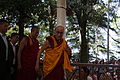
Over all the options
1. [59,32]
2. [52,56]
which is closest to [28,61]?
[52,56]

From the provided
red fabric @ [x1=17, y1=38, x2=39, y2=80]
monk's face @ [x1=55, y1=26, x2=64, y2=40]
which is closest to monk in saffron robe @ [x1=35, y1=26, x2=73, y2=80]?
monk's face @ [x1=55, y1=26, x2=64, y2=40]

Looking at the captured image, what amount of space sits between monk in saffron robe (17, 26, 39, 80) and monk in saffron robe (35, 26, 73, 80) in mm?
266

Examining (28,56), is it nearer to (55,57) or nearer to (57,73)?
(55,57)

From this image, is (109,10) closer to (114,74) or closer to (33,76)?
(114,74)

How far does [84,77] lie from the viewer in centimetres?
612

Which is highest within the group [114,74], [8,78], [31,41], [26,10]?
[26,10]

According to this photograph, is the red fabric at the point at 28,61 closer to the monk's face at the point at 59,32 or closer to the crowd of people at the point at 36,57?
the crowd of people at the point at 36,57

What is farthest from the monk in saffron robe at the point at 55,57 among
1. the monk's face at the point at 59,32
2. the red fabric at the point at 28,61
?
the red fabric at the point at 28,61

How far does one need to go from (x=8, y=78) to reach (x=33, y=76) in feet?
2.39

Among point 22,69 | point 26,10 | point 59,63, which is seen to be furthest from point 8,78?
point 26,10

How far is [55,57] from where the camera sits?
200 inches

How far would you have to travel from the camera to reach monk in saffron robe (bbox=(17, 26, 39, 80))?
203 inches

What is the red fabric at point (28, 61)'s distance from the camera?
519 centimetres

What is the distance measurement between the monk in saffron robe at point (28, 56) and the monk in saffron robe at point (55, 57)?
10.5 inches
